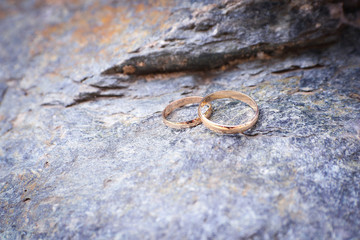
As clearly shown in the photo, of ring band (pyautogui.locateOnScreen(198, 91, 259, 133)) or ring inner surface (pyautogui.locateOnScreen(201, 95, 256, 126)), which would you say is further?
ring inner surface (pyautogui.locateOnScreen(201, 95, 256, 126))

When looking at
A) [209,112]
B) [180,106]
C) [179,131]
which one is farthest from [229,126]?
[180,106]

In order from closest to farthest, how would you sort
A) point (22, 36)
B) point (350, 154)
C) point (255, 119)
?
point (350, 154) → point (255, 119) → point (22, 36)

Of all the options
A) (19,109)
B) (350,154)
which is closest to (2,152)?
(19,109)

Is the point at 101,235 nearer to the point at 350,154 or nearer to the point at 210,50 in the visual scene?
the point at 350,154

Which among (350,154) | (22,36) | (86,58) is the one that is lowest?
(350,154)

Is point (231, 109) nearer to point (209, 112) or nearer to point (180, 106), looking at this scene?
point (209, 112)

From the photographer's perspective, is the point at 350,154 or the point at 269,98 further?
the point at 269,98
